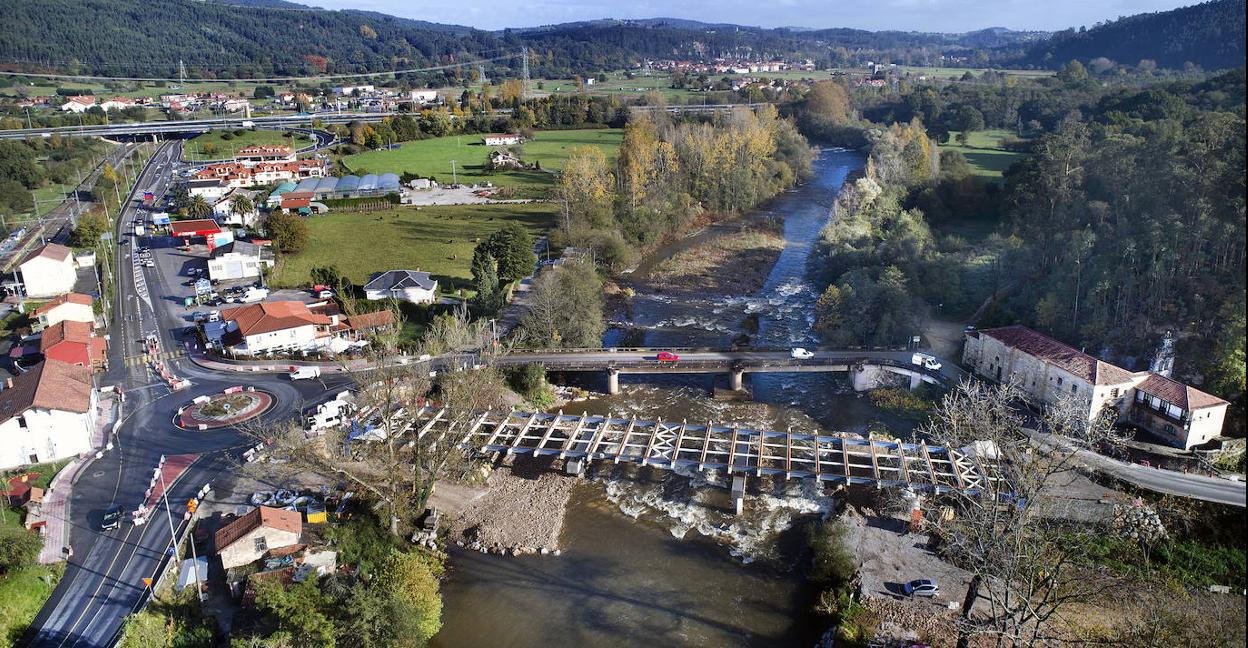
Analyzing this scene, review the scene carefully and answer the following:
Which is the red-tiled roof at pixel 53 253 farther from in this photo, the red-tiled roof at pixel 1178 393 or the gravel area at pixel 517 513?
the red-tiled roof at pixel 1178 393

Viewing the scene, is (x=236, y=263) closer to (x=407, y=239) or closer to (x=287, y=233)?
(x=287, y=233)

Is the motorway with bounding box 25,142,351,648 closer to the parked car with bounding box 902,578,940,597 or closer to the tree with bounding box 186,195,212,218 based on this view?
the tree with bounding box 186,195,212,218

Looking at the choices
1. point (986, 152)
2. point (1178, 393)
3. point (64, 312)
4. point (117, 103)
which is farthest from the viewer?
point (117, 103)

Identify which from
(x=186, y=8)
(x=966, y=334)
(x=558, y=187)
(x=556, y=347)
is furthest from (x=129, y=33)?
(x=966, y=334)

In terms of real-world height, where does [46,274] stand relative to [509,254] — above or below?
below

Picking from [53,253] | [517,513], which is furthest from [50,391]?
[53,253]

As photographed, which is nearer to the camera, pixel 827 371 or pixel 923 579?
pixel 923 579

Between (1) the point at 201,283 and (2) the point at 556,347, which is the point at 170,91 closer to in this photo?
(1) the point at 201,283
